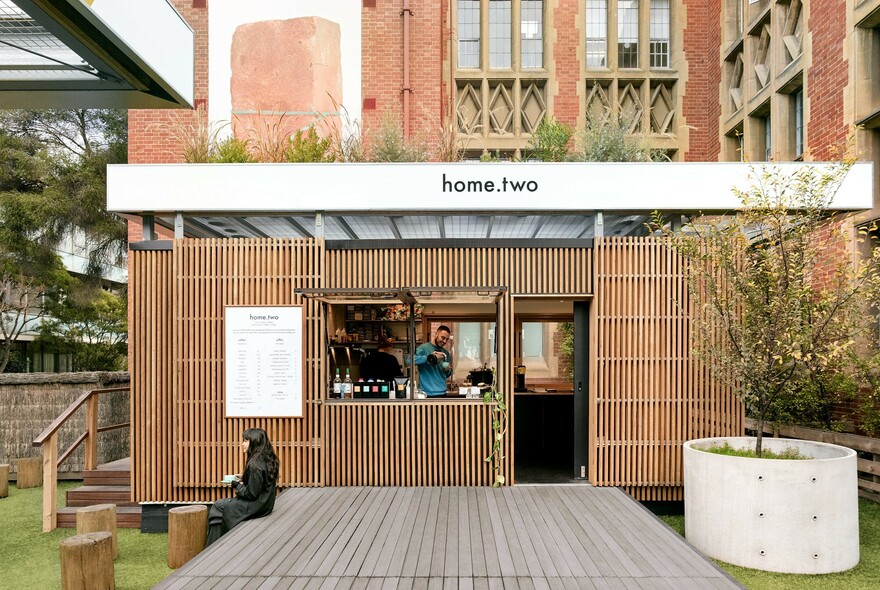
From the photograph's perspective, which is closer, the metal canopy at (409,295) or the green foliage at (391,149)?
the metal canopy at (409,295)

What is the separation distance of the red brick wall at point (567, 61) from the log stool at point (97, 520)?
41.2ft

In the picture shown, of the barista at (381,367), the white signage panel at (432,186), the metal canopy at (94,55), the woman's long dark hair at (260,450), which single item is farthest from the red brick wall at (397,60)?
the metal canopy at (94,55)

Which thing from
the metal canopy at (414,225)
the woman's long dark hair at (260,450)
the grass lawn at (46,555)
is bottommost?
the grass lawn at (46,555)

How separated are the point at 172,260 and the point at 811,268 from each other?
22.5ft

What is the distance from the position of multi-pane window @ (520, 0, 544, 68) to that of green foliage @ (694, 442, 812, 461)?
1163 cm

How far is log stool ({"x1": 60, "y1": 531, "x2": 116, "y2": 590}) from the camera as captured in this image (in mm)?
5543

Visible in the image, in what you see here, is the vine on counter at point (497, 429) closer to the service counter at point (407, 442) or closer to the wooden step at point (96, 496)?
the service counter at point (407, 442)

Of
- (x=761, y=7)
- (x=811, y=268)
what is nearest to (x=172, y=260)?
(x=811, y=268)

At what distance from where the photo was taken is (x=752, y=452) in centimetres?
682

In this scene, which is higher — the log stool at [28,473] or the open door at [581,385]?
the open door at [581,385]

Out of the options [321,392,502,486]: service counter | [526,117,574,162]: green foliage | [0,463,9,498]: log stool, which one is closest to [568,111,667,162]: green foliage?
[526,117,574,162]: green foliage

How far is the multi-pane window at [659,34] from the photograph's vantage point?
16.4 m

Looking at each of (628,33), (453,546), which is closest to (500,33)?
(628,33)

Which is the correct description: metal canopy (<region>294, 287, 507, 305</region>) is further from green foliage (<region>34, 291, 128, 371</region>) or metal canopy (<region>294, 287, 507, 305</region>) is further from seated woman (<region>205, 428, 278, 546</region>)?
green foliage (<region>34, 291, 128, 371</region>)
